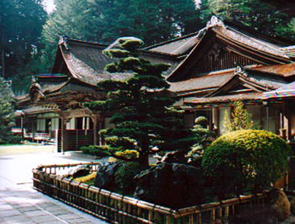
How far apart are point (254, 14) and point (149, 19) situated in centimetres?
1379

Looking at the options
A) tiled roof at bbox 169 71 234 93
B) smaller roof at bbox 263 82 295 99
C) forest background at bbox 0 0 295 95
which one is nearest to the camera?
smaller roof at bbox 263 82 295 99

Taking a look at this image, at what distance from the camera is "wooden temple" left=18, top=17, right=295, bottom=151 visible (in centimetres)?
1192

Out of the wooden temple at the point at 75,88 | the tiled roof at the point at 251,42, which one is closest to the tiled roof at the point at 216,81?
the tiled roof at the point at 251,42

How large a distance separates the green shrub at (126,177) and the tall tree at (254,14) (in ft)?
93.0

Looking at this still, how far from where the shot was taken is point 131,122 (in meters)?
8.16

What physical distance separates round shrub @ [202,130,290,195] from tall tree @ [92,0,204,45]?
35.7 m

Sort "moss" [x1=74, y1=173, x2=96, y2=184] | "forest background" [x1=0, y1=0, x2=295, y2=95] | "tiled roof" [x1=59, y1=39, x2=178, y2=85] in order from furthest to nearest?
"forest background" [x1=0, y1=0, x2=295, y2=95], "tiled roof" [x1=59, y1=39, x2=178, y2=85], "moss" [x1=74, y1=173, x2=96, y2=184]

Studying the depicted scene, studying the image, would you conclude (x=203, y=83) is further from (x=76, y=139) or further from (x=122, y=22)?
(x=122, y=22)

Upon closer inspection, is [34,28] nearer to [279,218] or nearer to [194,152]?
[194,152]

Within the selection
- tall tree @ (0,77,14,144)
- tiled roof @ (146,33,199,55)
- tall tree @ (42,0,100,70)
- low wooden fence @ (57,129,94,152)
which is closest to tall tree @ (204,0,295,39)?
tiled roof @ (146,33,199,55)

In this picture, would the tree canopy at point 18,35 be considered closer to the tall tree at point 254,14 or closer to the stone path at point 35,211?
the tall tree at point 254,14

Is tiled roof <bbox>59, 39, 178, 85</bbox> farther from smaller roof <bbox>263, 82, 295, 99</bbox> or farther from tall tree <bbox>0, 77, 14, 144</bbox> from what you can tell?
tall tree <bbox>0, 77, 14, 144</bbox>

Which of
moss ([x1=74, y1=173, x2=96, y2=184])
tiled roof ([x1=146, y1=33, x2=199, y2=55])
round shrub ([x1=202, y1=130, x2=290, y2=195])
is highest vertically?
tiled roof ([x1=146, y1=33, x2=199, y2=55])

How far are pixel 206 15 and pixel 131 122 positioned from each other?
3382 cm
